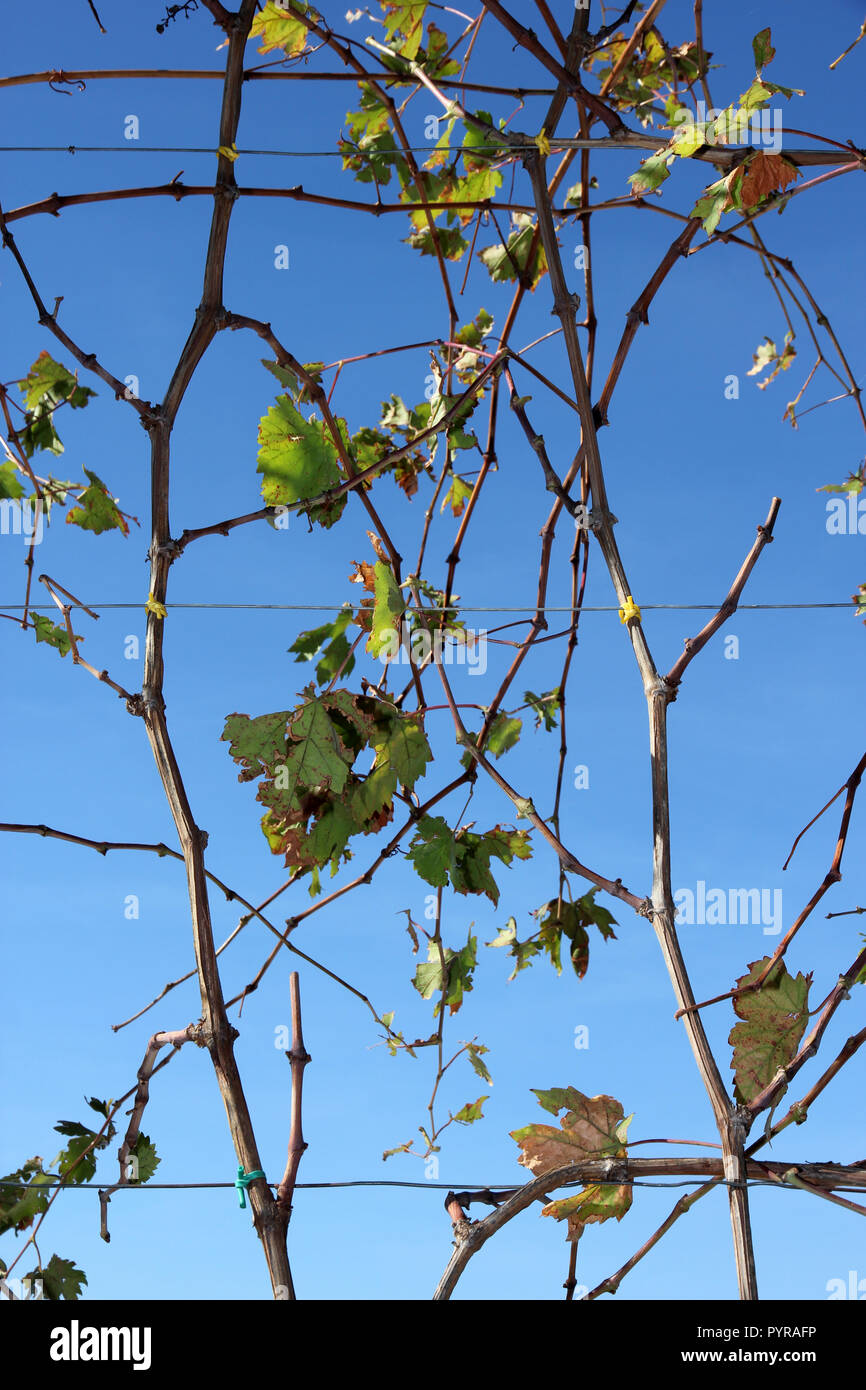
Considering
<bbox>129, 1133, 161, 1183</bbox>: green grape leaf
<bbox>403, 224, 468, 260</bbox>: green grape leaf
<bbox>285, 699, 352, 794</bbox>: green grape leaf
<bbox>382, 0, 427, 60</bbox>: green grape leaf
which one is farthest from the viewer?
<bbox>403, 224, 468, 260</bbox>: green grape leaf

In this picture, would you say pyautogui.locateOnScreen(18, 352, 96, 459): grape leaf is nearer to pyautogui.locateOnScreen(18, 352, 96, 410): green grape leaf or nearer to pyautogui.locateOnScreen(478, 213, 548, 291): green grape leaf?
pyautogui.locateOnScreen(18, 352, 96, 410): green grape leaf

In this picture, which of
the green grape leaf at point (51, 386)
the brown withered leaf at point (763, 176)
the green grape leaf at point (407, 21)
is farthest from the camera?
the green grape leaf at point (51, 386)

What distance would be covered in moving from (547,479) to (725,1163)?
0.81 m

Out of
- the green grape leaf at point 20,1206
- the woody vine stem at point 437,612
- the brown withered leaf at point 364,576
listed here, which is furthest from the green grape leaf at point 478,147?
the green grape leaf at point 20,1206

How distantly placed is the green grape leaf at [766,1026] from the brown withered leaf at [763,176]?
2.76 feet

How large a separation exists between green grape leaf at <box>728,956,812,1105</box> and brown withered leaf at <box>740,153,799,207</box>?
0.84 metres

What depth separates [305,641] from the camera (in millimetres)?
1381

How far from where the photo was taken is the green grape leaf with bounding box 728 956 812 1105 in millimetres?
1119

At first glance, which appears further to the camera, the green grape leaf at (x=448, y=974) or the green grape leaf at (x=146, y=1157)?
the green grape leaf at (x=448, y=974)

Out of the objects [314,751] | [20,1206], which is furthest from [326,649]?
[20,1206]

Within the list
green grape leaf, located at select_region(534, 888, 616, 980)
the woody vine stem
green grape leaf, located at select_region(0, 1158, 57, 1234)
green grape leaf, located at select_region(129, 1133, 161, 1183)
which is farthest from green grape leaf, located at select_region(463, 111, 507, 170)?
green grape leaf, located at select_region(0, 1158, 57, 1234)

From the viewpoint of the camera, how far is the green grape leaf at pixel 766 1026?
3.67ft

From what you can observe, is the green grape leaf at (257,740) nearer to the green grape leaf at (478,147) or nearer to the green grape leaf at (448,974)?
the green grape leaf at (448,974)
